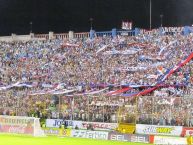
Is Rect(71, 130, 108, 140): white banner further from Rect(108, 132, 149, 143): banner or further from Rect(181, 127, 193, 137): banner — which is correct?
Rect(181, 127, 193, 137): banner

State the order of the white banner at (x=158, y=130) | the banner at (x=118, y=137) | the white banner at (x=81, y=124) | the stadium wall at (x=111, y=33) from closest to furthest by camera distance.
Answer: the banner at (x=118, y=137) → the white banner at (x=158, y=130) → the white banner at (x=81, y=124) → the stadium wall at (x=111, y=33)

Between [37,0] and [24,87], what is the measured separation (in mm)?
33437

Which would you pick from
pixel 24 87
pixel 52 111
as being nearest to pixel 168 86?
pixel 52 111

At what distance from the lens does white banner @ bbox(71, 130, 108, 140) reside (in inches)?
1975

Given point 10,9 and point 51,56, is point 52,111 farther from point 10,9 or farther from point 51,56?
point 10,9

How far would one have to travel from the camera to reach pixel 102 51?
77812 millimetres

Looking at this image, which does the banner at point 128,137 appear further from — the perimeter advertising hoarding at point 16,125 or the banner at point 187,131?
the perimeter advertising hoarding at point 16,125

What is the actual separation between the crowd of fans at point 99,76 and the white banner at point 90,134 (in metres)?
3.14

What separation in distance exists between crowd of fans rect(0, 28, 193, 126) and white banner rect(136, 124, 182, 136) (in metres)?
0.51

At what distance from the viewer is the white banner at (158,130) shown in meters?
49.2

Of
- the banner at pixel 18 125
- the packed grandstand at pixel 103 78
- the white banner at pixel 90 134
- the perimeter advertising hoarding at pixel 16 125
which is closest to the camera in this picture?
the banner at pixel 18 125

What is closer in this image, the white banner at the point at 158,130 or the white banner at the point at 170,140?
the white banner at the point at 170,140

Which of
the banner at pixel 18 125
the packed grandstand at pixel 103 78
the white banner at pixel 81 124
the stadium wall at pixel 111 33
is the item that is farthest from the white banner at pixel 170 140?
the stadium wall at pixel 111 33

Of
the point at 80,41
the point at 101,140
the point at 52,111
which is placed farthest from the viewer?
the point at 80,41
